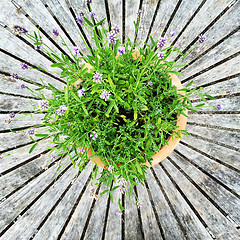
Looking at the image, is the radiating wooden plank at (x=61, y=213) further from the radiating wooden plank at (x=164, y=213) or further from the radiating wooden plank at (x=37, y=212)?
the radiating wooden plank at (x=164, y=213)

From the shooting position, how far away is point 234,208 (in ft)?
4.92

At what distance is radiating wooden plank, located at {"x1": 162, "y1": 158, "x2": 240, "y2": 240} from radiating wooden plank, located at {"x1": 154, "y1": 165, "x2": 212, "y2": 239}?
0.15 feet

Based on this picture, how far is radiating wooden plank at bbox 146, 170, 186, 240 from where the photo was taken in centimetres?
151

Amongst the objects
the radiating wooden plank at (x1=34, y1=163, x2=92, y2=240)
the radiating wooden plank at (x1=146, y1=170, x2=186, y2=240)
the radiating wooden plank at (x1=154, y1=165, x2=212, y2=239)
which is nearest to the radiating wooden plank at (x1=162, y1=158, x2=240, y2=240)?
the radiating wooden plank at (x1=154, y1=165, x2=212, y2=239)

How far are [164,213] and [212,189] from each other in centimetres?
43

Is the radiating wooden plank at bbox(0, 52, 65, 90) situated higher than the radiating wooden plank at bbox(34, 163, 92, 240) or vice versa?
the radiating wooden plank at bbox(0, 52, 65, 90)

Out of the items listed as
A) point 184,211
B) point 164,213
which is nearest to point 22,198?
point 164,213

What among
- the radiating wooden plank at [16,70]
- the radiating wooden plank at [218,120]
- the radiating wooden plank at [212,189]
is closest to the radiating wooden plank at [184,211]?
the radiating wooden plank at [212,189]

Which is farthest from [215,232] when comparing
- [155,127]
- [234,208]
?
[155,127]

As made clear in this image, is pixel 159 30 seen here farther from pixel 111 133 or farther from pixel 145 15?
pixel 111 133

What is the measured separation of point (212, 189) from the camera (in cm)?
153

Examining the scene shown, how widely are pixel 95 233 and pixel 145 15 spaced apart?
179cm

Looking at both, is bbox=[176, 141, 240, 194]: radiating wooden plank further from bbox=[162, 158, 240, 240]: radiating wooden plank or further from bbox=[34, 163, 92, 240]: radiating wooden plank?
bbox=[34, 163, 92, 240]: radiating wooden plank

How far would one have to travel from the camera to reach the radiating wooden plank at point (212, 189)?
1500mm
